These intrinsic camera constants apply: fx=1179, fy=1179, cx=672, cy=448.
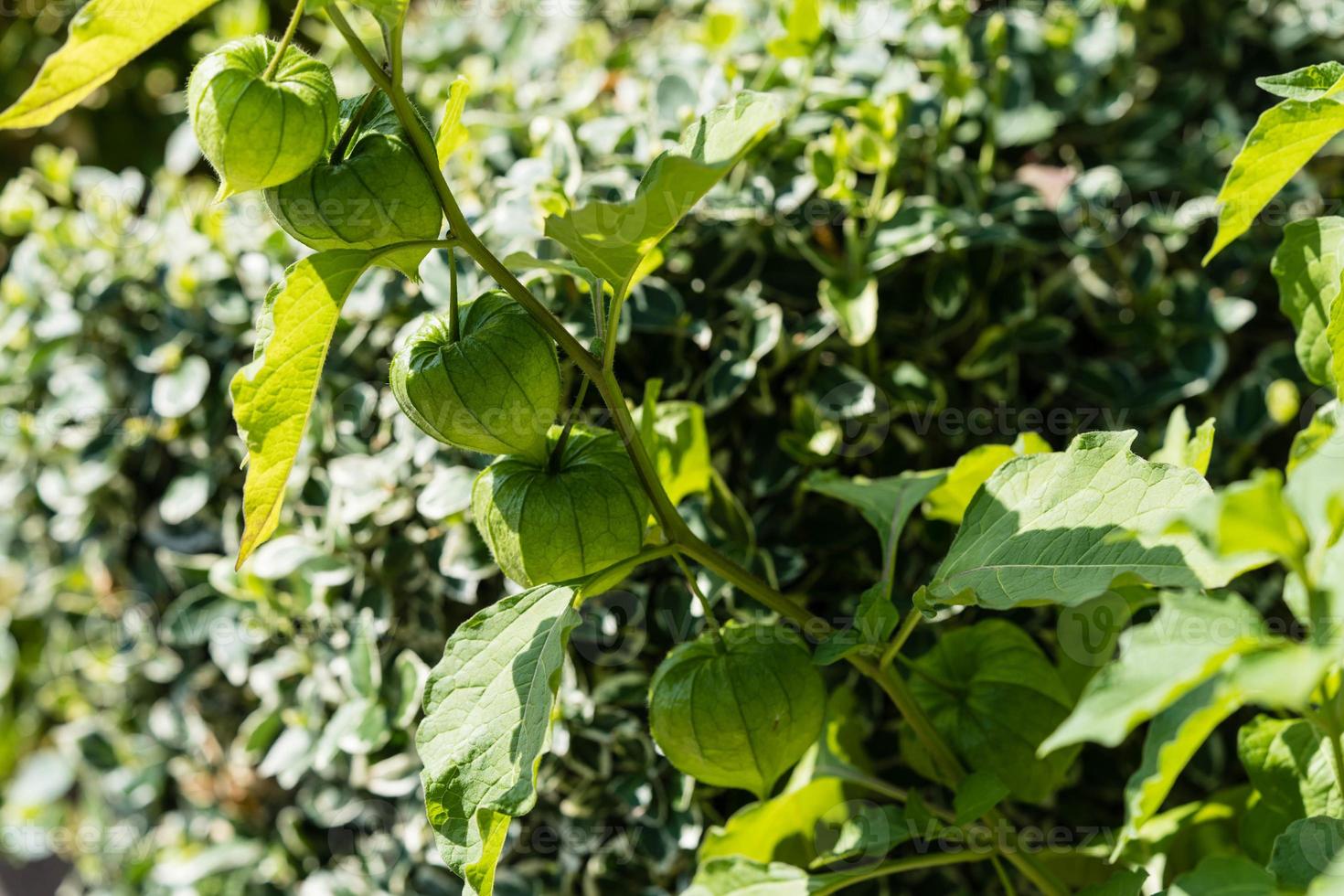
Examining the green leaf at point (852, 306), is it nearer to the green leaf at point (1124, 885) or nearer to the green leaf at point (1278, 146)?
the green leaf at point (1278, 146)

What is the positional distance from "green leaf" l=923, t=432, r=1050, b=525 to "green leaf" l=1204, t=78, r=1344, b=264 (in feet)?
0.75

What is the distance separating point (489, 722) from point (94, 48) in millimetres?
443

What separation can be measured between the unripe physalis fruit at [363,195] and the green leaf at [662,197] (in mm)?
86

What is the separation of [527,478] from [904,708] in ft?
1.09

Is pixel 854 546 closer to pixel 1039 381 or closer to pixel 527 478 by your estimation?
pixel 1039 381

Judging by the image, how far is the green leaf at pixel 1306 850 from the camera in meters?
0.66

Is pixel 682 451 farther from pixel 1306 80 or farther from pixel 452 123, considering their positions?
pixel 1306 80

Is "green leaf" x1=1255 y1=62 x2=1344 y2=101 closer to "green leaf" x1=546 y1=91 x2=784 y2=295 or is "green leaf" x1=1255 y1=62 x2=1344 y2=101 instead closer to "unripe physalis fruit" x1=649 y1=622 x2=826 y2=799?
"green leaf" x1=546 y1=91 x2=784 y2=295

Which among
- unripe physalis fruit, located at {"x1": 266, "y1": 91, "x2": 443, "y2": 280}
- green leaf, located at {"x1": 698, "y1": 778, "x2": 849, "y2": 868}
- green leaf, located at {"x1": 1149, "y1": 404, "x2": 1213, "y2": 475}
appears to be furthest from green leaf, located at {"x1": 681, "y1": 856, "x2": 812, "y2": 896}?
unripe physalis fruit, located at {"x1": 266, "y1": 91, "x2": 443, "y2": 280}

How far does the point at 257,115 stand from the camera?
64cm

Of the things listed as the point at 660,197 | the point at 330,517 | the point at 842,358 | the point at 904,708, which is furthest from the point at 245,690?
the point at 660,197

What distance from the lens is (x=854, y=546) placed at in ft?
3.87

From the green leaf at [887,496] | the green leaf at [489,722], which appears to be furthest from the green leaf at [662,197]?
the green leaf at [887,496]

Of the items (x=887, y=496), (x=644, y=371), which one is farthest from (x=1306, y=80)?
(x=644, y=371)
